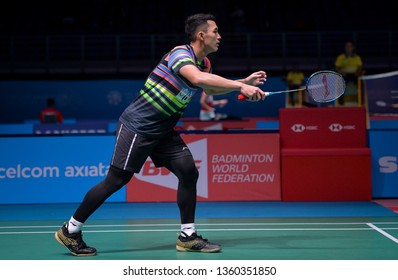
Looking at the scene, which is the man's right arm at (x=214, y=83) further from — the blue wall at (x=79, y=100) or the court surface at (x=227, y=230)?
the blue wall at (x=79, y=100)

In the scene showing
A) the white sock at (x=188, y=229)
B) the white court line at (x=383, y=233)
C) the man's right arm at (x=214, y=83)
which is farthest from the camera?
the white court line at (x=383, y=233)

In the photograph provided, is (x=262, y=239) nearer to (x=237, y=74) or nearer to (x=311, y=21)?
(x=237, y=74)

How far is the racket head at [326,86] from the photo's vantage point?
19.6 ft

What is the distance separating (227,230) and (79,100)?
12.7 meters

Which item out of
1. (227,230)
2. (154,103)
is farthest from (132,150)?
(227,230)

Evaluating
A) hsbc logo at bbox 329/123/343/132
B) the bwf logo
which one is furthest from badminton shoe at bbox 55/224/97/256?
hsbc logo at bbox 329/123/343/132

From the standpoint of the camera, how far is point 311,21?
2119 centimetres

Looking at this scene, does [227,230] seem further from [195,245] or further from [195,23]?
[195,23]

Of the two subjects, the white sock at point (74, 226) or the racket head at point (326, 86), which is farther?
the racket head at point (326, 86)

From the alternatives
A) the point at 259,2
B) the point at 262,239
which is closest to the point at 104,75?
the point at 259,2

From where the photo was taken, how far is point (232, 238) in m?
6.55

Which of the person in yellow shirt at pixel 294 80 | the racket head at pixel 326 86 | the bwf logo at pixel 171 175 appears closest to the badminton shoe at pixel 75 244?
the racket head at pixel 326 86

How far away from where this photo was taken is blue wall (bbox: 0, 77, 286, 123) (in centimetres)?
1892

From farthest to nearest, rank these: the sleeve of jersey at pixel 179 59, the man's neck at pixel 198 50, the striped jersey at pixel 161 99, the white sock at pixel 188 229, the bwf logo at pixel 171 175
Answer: the bwf logo at pixel 171 175 < the white sock at pixel 188 229 < the man's neck at pixel 198 50 < the striped jersey at pixel 161 99 < the sleeve of jersey at pixel 179 59
